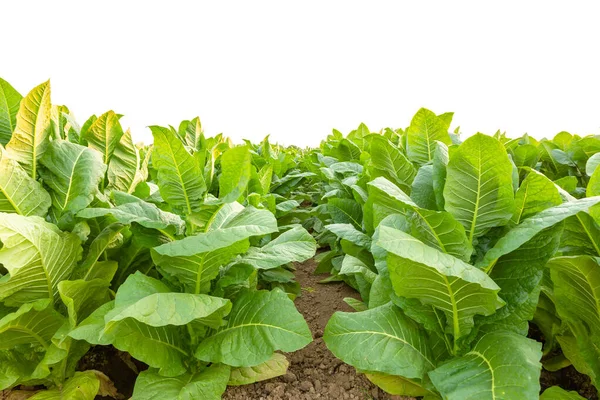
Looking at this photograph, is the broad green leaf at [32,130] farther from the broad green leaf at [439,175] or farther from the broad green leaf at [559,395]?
the broad green leaf at [559,395]


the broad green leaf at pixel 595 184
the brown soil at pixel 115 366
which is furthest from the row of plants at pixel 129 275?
the broad green leaf at pixel 595 184

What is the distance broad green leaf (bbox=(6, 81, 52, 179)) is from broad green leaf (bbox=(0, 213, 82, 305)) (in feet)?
1.15

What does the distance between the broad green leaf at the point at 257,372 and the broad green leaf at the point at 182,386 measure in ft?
0.49

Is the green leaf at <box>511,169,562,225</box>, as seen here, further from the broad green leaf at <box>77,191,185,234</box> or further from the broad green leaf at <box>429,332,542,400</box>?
the broad green leaf at <box>77,191,185,234</box>

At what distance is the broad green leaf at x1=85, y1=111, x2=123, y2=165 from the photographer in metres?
2.11

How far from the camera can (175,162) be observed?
67.0 inches

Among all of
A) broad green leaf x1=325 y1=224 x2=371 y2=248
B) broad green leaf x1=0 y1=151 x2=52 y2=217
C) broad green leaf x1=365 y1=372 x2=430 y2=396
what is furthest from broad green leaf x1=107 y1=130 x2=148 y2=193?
broad green leaf x1=365 y1=372 x2=430 y2=396

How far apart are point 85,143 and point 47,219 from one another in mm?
542

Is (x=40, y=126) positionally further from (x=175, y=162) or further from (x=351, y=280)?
(x=351, y=280)

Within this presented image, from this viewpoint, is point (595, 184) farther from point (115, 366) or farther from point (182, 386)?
point (115, 366)

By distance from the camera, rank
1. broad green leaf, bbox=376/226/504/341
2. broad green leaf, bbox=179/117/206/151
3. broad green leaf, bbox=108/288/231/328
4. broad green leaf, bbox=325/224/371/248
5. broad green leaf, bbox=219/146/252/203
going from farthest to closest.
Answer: broad green leaf, bbox=179/117/206/151 < broad green leaf, bbox=325/224/371/248 < broad green leaf, bbox=219/146/252/203 < broad green leaf, bbox=108/288/231/328 < broad green leaf, bbox=376/226/504/341

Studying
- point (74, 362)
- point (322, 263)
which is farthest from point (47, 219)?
point (322, 263)

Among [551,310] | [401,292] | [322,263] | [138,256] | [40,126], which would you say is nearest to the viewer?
[401,292]

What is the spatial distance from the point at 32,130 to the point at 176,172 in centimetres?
72
